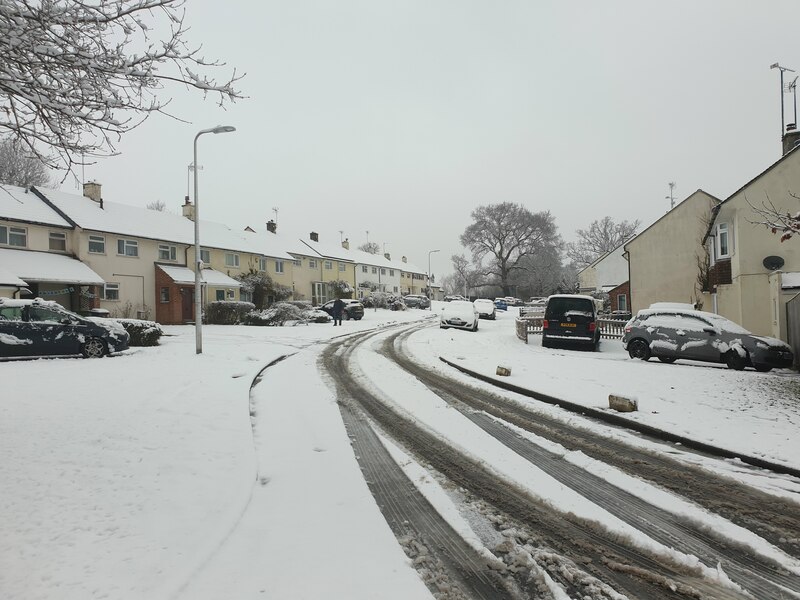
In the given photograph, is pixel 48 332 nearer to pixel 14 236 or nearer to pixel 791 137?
pixel 14 236

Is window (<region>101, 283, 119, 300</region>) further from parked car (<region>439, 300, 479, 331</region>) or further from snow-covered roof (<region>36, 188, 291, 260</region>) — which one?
parked car (<region>439, 300, 479, 331</region>)

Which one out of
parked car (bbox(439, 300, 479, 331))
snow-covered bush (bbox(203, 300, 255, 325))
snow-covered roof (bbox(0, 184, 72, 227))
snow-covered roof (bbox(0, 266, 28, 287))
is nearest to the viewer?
snow-covered roof (bbox(0, 266, 28, 287))

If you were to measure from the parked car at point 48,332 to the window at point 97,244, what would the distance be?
50.1ft

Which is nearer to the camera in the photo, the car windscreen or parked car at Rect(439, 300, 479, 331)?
the car windscreen

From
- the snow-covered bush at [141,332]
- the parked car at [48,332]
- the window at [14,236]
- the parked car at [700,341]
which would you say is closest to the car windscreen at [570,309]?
the parked car at [700,341]

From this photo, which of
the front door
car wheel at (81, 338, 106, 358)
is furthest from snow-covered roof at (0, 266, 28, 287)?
car wheel at (81, 338, 106, 358)

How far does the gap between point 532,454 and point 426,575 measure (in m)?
2.87

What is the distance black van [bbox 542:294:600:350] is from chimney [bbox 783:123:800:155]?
1202 cm

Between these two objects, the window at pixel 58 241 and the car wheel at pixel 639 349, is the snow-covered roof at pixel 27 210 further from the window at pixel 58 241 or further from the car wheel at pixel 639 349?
the car wheel at pixel 639 349

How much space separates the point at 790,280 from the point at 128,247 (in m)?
32.5

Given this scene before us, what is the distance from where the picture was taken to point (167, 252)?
96.7 ft

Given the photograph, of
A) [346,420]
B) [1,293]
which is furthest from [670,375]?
[1,293]

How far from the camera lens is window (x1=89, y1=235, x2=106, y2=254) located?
25.1m

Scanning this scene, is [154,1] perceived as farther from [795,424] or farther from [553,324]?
[553,324]
